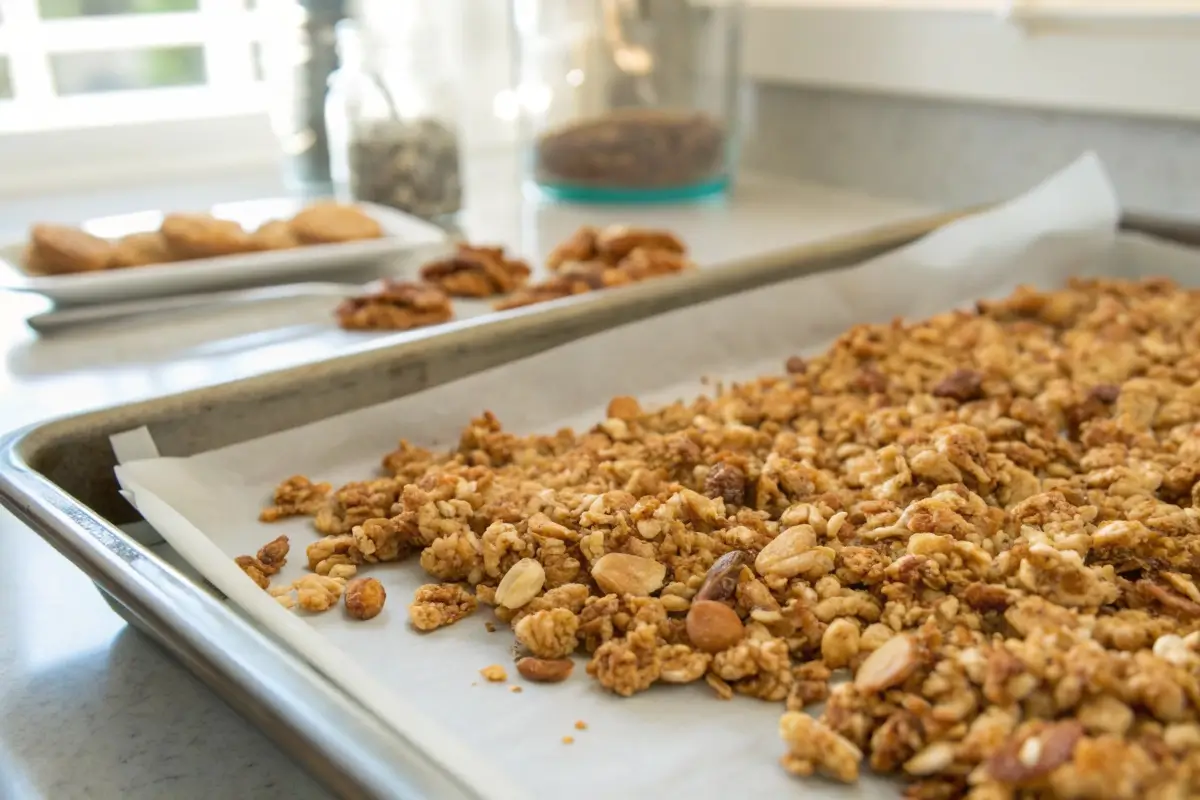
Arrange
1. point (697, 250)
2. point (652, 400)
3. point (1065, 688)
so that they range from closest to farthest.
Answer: point (1065, 688) → point (652, 400) → point (697, 250)

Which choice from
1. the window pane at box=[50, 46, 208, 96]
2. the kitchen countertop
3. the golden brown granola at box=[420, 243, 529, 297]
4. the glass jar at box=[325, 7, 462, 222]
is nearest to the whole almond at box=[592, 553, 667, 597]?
the kitchen countertop

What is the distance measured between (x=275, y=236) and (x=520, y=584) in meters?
0.61

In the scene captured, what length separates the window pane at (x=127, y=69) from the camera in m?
1.50

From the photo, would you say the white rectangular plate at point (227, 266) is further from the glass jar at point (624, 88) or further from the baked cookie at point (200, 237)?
the glass jar at point (624, 88)

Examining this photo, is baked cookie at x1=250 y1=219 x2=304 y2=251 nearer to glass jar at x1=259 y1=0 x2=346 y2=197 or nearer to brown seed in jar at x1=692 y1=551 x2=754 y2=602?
glass jar at x1=259 y1=0 x2=346 y2=197

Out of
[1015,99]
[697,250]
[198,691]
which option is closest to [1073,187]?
[1015,99]

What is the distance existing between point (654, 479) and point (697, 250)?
0.58 metres

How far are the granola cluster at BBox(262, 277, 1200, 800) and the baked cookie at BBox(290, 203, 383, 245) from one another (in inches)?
15.8

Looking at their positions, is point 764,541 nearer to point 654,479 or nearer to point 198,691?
point 654,479

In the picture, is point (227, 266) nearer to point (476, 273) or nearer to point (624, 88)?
point (476, 273)

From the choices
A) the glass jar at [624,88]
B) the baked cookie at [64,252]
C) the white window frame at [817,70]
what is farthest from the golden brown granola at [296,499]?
the white window frame at [817,70]

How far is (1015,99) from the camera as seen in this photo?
47.4 inches

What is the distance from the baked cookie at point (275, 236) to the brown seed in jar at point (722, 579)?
24.9 inches

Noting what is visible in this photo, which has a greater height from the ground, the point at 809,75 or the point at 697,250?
the point at 809,75
